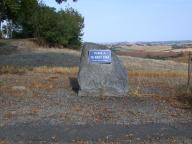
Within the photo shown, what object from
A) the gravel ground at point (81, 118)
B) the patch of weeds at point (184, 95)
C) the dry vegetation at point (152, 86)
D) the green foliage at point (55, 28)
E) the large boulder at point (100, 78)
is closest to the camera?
the gravel ground at point (81, 118)

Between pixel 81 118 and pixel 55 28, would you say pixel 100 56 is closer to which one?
pixel 81 118

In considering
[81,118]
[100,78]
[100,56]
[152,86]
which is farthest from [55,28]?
[81,118]

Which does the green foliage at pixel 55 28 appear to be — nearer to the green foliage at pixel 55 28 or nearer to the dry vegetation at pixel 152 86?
the green foliage at pixel 55 28

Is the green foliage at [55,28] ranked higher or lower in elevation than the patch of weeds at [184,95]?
higher

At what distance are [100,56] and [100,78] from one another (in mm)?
715

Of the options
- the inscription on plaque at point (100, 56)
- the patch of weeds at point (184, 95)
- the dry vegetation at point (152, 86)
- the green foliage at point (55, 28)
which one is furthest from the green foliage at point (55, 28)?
the patch of weeds at point (184, 95)

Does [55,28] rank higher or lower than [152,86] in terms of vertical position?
higher

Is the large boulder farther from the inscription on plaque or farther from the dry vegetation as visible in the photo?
the dry vegetation

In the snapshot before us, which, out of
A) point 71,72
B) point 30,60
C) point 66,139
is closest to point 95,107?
point 66,139

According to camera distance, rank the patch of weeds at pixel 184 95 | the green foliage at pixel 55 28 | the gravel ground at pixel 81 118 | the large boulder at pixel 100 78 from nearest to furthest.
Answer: the gravel ground at pixel 81 118, the patch of weeds at pixel 184 95, the large boulder at pixel 100 78, the green foliage at pixel 55 28

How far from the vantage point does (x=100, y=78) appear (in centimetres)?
1611

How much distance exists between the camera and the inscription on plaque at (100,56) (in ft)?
53.4

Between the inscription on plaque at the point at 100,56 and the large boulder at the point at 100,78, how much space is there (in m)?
0.10

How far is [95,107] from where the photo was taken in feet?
44.6
